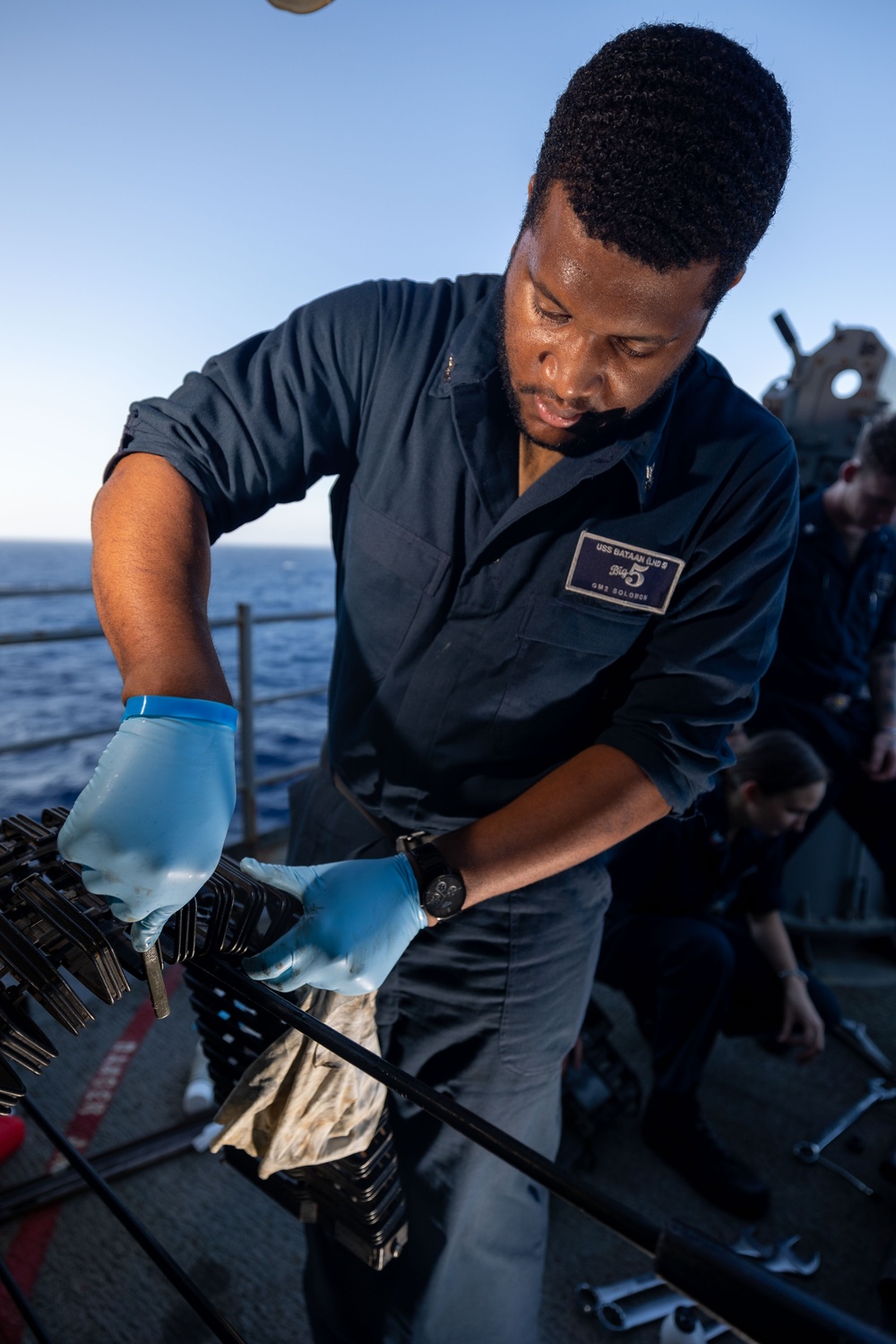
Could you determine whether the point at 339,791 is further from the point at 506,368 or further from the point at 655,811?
the point at 506,368

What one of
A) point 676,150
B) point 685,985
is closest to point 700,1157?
point 685,985

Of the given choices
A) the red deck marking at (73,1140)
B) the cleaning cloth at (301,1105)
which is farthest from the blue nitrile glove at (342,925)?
the red deck marking at (73,1140)

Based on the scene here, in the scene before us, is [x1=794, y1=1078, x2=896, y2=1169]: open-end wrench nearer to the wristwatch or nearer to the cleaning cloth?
the cleaning cloth

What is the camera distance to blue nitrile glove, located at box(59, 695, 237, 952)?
0.83 metres

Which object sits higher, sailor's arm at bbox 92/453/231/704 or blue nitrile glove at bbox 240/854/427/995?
sailor's arm at bbox 92/453/231/704

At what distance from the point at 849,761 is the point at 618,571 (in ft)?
8.51

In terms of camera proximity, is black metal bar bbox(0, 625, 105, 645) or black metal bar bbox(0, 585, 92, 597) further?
black metal bar bbox(0, 585, 92, 597)

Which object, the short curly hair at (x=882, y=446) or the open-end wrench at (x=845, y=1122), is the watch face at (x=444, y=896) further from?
the short curly hair at (x=882, y=446)

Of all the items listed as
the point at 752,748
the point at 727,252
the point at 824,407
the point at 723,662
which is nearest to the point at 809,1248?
the point at 752,748

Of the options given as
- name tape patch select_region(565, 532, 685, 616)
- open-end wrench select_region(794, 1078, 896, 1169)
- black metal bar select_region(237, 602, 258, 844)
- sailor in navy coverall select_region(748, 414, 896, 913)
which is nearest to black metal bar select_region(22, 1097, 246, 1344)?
name tape patch select_region(565, 532, 685, 616)

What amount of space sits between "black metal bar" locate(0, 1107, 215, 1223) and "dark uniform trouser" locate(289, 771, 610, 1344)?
936mm

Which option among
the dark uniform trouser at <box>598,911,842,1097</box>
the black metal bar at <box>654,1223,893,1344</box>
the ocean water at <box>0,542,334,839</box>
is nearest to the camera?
the black metal bar at <box>654,1223,893,1344</box>

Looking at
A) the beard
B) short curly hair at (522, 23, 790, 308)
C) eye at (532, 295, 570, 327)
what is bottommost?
the beard

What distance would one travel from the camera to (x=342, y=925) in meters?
0.99
